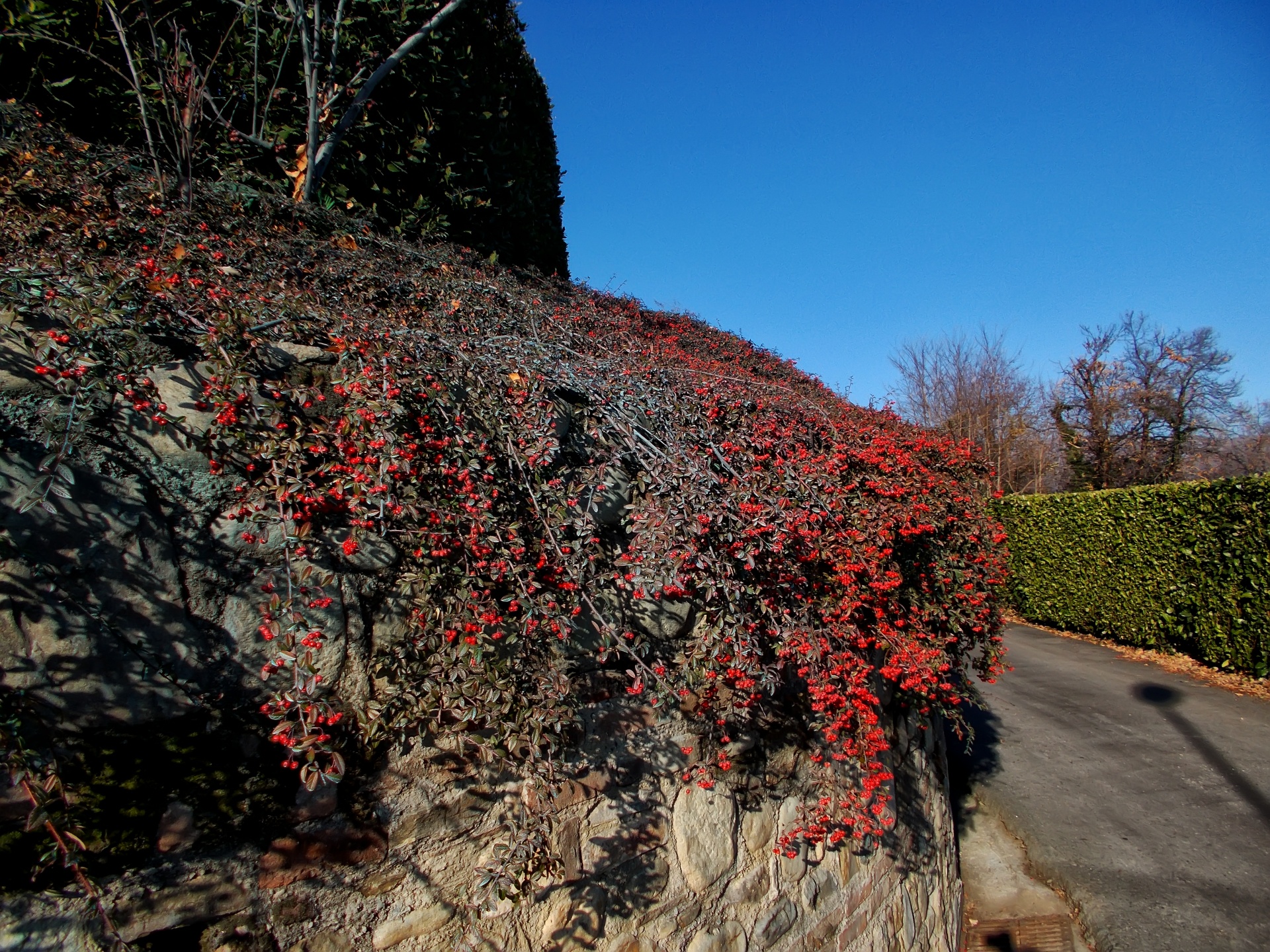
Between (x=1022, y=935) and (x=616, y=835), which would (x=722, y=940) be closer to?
(x=616, y=835)

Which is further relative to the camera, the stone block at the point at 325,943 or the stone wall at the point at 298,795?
the stone block at the point at 325,943

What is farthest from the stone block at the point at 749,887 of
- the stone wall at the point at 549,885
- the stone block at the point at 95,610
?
the stone block at the point at 95,610

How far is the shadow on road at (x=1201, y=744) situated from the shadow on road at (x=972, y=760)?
1.61 metres

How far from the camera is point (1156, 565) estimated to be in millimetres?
8727

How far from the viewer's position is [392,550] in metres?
1.53

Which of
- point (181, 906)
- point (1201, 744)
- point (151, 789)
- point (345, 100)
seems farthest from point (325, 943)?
point (1201, 744)

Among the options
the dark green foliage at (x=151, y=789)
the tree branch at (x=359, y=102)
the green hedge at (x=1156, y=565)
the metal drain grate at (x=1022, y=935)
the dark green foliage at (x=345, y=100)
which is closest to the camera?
the dark green foliage at (x=151, y=789)

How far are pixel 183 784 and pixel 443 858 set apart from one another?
57 centimetres

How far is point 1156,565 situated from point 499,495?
10192 millimetres

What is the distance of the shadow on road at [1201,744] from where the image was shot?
199 inches

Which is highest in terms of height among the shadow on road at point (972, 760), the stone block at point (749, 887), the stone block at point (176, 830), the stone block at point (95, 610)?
the stone block at point (95, 610)

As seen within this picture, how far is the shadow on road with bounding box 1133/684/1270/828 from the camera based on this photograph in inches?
199

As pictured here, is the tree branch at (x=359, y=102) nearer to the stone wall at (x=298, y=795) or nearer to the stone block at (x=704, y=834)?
the stone wall at (x=298, y=795)

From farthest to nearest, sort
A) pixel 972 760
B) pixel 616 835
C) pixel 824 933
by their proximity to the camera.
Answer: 1. pixel 972 760
2. pixel 824 933
3. pixel 616 835
